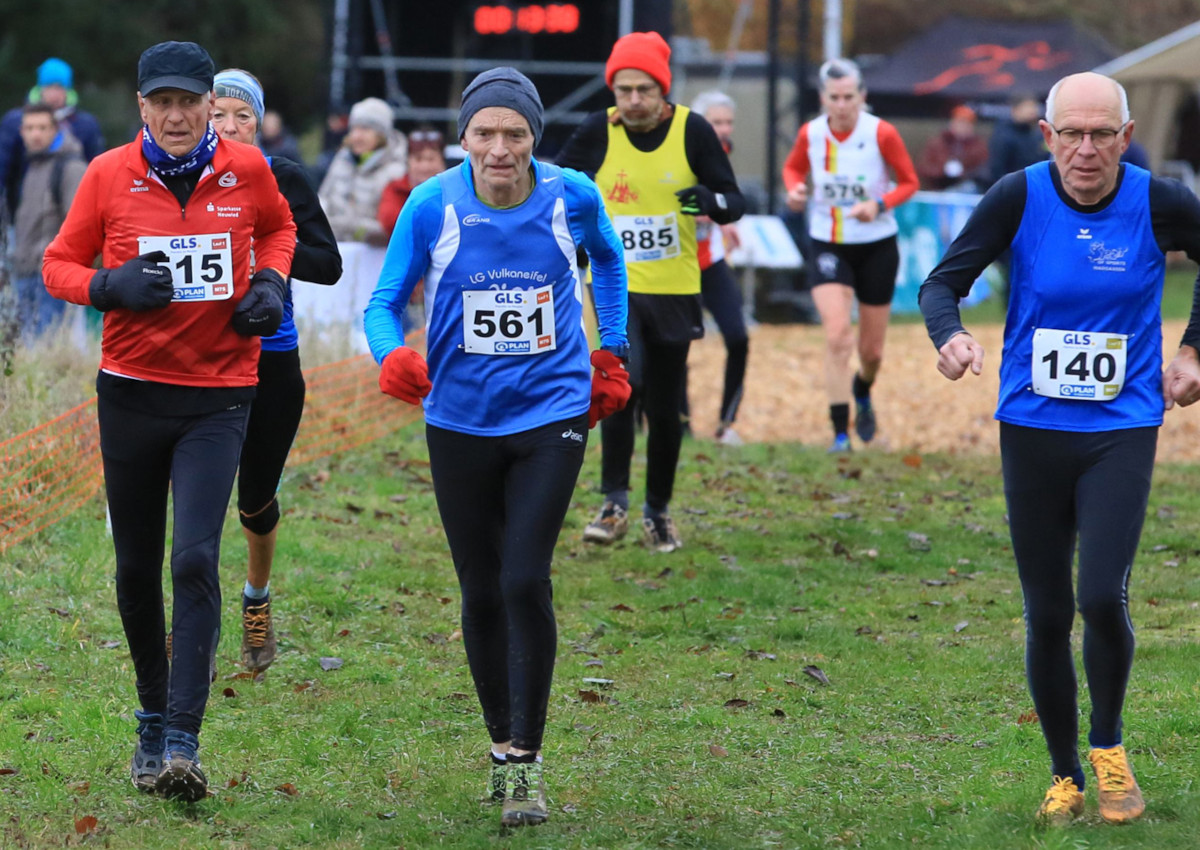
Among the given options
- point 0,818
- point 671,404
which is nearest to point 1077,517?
point 0,818

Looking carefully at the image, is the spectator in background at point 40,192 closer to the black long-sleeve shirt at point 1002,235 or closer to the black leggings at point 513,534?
the black leggings at point 513,534

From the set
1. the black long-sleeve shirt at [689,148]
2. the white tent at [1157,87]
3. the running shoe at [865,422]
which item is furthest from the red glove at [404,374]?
the white tent at [1157,87]

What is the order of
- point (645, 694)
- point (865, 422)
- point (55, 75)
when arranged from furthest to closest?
point (55, 75), point (865, 422), point (645, 694)

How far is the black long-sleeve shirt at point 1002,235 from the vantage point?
15.1 feet

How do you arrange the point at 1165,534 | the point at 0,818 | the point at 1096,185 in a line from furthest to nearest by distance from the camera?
the point at 1165,534, the point at 0,818, the point at 1096,185

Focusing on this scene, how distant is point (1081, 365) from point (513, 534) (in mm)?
1658

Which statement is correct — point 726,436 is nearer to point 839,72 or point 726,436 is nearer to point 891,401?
point 839,72

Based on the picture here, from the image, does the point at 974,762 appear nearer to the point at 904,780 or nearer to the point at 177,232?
the point at 904,780

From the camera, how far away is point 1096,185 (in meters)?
4.55

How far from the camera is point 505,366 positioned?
4848 millimetres

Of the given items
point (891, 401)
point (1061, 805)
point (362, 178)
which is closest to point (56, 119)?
point (362, 178)

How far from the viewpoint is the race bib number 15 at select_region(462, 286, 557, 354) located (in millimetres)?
4824

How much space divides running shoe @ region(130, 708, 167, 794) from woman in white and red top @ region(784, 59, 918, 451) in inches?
264

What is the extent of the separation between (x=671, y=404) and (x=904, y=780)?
137 inches
